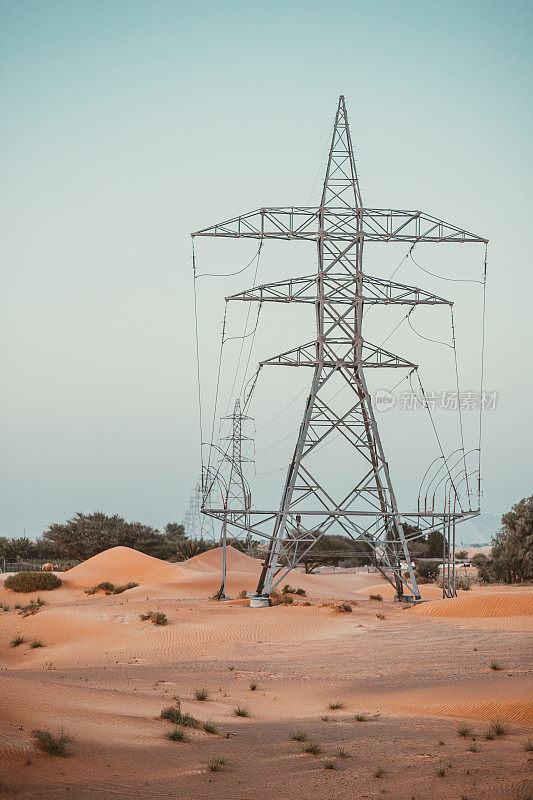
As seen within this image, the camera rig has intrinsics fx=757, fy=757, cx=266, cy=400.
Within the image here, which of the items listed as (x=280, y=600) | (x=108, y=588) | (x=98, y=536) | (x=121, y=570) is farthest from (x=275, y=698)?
(x=98, y=536)

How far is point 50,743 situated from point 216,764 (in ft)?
6.41

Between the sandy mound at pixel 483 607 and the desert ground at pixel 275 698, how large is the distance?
0.19 ft

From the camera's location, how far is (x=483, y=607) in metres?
23.2

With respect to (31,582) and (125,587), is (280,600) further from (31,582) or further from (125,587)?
(31,582)

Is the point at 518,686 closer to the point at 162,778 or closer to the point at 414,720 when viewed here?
the point at 414,720

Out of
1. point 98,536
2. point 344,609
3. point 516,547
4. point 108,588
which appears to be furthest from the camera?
point 98,536

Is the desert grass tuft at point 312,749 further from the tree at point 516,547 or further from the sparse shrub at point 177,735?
the tree at point 516,547

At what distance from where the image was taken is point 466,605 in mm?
23422

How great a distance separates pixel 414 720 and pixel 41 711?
5.79 meters

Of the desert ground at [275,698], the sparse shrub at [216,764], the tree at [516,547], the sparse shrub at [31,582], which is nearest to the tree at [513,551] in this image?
the tree at [516,547]

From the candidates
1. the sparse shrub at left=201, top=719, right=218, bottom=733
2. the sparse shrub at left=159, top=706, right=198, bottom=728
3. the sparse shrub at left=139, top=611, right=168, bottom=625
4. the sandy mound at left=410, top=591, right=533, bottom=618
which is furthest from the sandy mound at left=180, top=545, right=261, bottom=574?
the sparse shrub at left=201, top=719, right=218, bottom=733

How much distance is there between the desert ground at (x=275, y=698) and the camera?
8.49m

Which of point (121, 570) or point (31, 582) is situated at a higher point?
point (121, 570)

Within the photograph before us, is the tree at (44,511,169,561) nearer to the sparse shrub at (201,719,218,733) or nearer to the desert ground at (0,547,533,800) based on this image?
the desert ground at (0,547,533,800)
